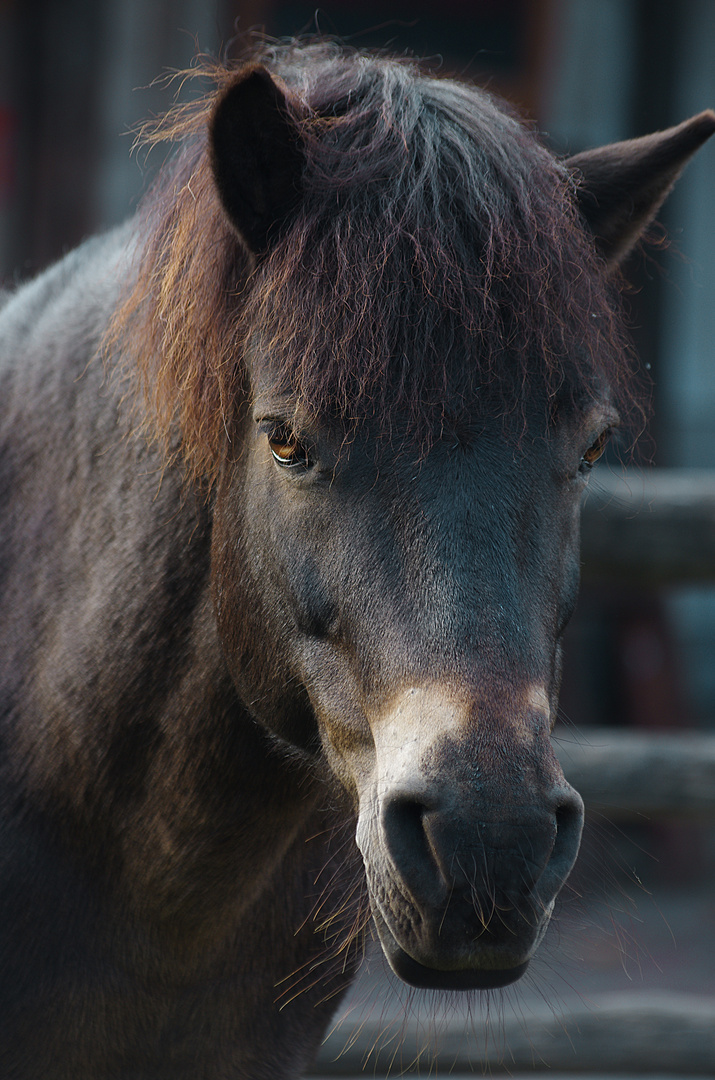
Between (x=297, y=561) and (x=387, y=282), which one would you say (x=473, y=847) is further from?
(x=387, y=282)

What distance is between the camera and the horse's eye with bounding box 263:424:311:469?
1380 mm

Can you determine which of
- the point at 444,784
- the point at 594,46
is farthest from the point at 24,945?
the point at 594,46

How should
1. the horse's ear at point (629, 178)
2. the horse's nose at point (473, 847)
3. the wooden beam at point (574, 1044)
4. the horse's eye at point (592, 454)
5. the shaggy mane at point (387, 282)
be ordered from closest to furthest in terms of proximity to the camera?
the horse's nose at point (473, 847) → the shaggy mane at point (387, 282) → the horse's eye at point (592, 454) → the horse's ear at point (629, 178) → the wooden beam at point (574, 1044)

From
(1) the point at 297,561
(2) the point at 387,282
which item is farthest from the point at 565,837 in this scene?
(2) the point at 387,282

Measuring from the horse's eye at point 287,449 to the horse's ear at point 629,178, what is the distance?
2.12 ft

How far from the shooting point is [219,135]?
4.63 ft

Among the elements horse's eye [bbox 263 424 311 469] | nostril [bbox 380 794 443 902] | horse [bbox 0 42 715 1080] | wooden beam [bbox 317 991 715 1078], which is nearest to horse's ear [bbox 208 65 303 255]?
horse [bbox 0 42 715 1080]

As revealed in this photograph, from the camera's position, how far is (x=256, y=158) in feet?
4.75

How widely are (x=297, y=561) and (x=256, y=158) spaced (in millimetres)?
581

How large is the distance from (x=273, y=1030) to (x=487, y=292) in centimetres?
134

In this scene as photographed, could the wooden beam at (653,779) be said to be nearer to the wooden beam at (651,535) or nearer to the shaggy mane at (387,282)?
the wooden beam at (651,535)

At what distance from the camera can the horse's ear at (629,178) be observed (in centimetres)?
162

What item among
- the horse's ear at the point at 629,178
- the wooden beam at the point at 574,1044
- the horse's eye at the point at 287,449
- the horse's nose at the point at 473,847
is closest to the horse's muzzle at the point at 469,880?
the horse's nose at the point at 473,847

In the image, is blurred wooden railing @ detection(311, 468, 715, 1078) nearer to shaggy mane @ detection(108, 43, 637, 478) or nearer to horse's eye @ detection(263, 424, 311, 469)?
shaggy mane @ detection(108, 43, 637, 478)
